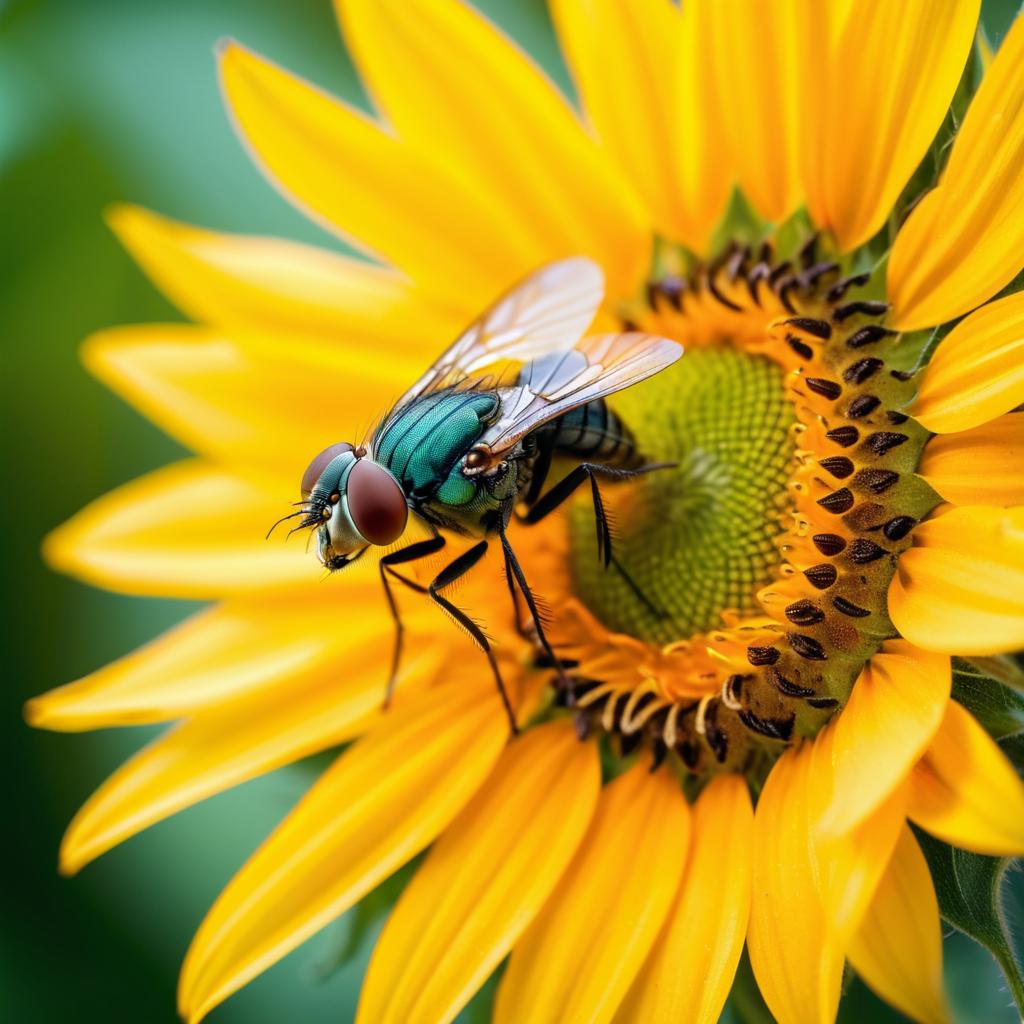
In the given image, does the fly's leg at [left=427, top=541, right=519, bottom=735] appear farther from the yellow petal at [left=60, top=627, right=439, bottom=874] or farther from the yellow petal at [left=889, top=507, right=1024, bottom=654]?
the yellow petal at [left=889, top=507, right=1024, bottom=654]

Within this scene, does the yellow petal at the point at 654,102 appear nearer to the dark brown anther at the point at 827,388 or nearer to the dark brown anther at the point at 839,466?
the dark brown anther at the point at 827,388

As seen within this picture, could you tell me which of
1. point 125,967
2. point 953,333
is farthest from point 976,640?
point 125,967

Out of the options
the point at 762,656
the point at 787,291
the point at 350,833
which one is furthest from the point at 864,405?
the point at 350,833

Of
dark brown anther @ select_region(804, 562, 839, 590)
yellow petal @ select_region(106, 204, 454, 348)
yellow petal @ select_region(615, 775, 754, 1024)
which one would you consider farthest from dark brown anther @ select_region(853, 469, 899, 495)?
yellow petal @ select_region(106, 204, 454, 348)

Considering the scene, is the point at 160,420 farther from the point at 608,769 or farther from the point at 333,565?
the point at 608,769

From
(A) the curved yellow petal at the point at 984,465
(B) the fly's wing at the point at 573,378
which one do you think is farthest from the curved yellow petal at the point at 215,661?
(A) the curved yellow petal at the point at 984,465

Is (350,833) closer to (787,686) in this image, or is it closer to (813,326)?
(787,686)
